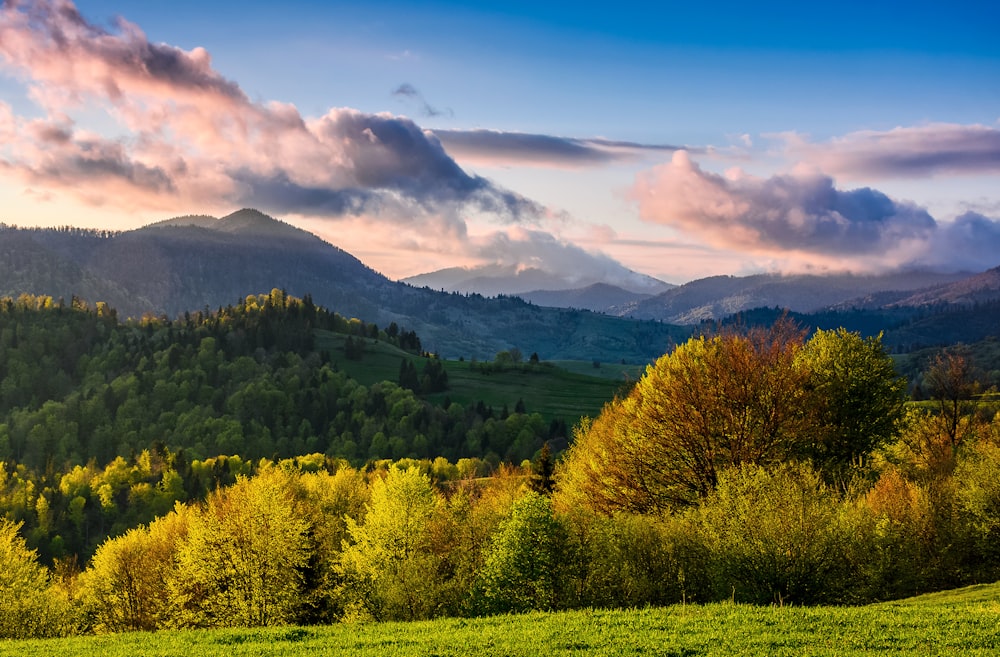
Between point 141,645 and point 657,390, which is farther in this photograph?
point 657,390

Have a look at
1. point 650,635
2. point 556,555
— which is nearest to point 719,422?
point 556,555

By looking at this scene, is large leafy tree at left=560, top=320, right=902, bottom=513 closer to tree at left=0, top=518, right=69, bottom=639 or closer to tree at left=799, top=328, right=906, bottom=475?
tree at left=799, top=328, right=906, bottom=475

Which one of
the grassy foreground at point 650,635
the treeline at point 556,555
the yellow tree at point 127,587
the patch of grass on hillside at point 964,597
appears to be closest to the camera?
the grassy foreground at point 650,635

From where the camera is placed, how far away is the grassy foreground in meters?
30.3

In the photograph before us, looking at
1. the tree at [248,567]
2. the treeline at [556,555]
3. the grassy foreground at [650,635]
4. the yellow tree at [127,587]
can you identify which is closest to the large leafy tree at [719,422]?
the treeline at [556,555]

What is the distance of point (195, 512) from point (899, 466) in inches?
3312

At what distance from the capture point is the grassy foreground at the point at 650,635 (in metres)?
30.3

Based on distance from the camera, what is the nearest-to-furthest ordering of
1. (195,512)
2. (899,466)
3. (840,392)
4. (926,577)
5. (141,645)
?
(141,645) → (926,577) → (840,392) → (899,466) → (195,512)

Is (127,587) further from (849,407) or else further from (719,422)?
(849,407)

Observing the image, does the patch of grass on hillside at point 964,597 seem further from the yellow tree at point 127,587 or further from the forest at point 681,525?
the yellow tree at point 127,587

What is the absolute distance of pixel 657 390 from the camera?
60562 millimetres

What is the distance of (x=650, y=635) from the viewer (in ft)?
110

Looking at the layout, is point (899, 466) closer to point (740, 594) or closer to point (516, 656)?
point (740, 594)

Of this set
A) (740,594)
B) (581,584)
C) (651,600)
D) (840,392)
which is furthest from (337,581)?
(840,392)
